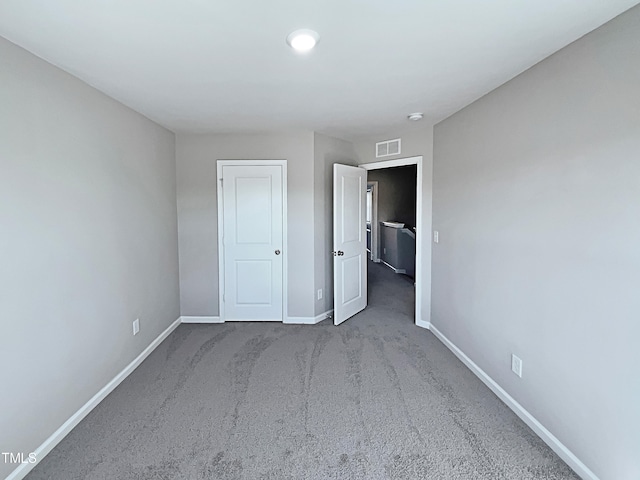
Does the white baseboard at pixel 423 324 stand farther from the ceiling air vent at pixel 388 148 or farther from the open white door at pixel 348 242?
the ceiling air vent at pixel 388 148

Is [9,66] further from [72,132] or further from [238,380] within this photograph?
[238,380]

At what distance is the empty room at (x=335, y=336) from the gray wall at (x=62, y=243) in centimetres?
1

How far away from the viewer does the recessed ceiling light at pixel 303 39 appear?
162 cm

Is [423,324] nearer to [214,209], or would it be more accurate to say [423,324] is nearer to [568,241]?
[568,241]

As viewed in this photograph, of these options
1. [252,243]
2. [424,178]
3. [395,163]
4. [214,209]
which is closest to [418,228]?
[424,178]

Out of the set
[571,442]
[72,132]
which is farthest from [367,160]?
[571,442]

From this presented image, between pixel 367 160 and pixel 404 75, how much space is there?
2068 millimetres

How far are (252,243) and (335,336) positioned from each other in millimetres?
1446

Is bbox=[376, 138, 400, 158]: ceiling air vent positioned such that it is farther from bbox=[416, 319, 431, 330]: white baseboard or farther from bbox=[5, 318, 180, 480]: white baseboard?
bbox=[5, 318, 180, 480]: white baseboard

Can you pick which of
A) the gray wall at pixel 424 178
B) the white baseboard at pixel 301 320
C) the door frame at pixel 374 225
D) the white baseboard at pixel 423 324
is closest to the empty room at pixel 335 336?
the gray wall at pixel 424 178

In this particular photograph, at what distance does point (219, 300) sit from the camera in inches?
155

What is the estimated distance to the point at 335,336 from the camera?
354 cm

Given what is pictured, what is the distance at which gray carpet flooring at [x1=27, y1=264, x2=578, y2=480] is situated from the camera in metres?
1.74

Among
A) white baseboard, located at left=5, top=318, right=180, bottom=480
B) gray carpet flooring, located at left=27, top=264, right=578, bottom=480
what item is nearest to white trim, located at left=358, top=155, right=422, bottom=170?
gray carpet flooring, located at left=27, top=264, right=578, bottom=480
